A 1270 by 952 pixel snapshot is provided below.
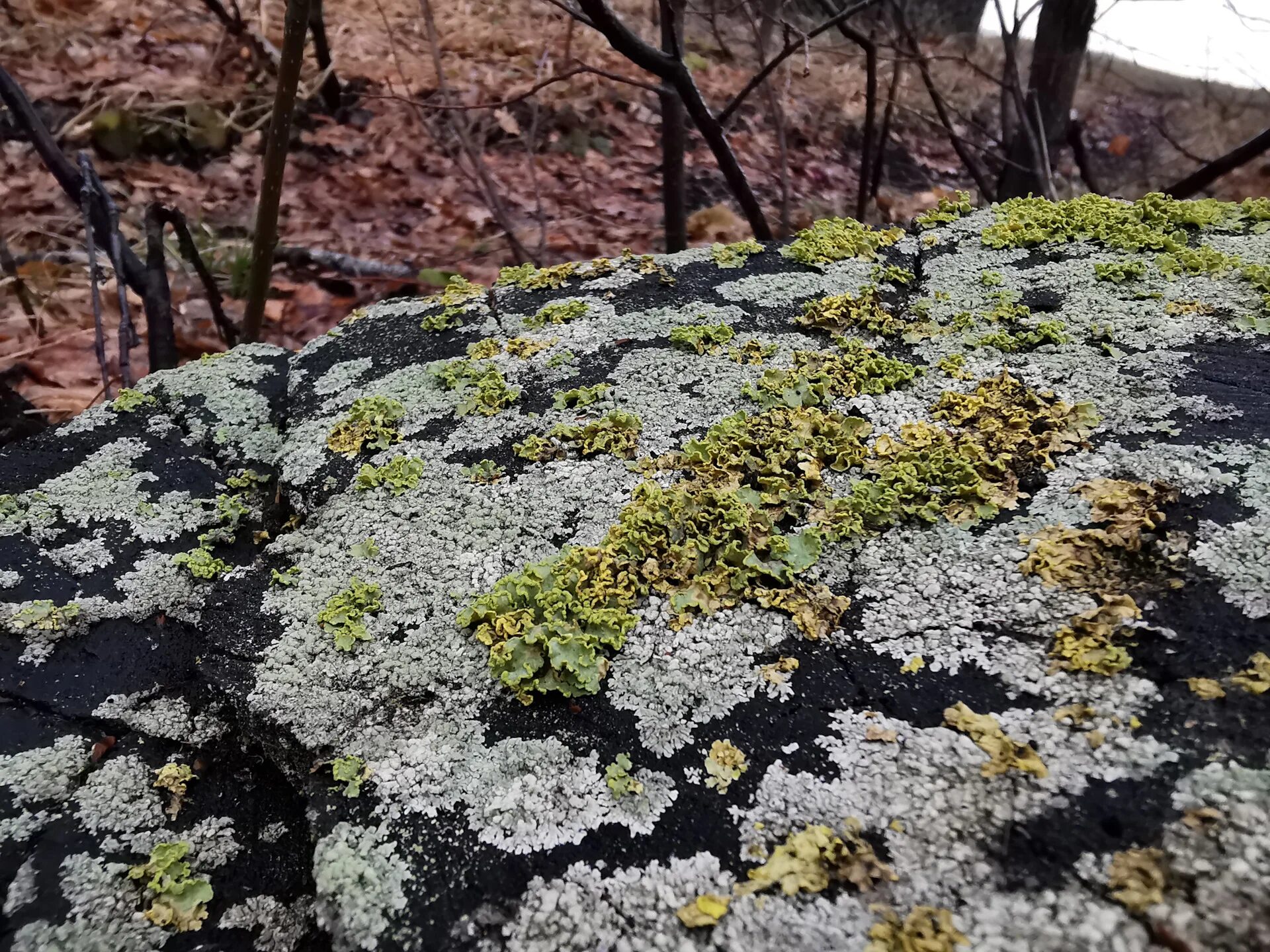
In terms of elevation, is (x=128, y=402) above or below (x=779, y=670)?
above

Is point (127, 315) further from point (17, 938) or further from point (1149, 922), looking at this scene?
point (1149, 922)

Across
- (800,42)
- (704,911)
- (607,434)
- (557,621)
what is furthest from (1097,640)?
(800,42)

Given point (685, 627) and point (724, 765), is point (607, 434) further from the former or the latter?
point (724, 765)

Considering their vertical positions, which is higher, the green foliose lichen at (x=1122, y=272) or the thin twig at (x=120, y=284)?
the green foliose lichen at (x=1122, y=272)

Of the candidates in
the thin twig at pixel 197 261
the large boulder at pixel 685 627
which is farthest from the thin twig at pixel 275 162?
the large boulder at pixel 685 627

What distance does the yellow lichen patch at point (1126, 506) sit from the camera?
4.59ft

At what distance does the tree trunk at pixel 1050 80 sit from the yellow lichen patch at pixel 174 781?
14.0 feet

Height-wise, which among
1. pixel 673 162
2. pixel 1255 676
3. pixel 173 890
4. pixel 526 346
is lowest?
pixel 173 890

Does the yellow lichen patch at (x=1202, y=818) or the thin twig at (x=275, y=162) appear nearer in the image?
the yellow lichen patch at (x=1202, y=818)

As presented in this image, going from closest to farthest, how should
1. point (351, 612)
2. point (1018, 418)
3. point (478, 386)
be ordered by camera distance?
point (351, 612) < point (1018, 418) < point (478, 386)

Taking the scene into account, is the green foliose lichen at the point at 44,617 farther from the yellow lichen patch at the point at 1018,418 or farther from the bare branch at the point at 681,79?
the bare branch at the point at 681,79

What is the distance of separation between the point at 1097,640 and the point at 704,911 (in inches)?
28.0

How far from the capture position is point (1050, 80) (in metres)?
4.24

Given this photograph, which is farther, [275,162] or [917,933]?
[275,162]
